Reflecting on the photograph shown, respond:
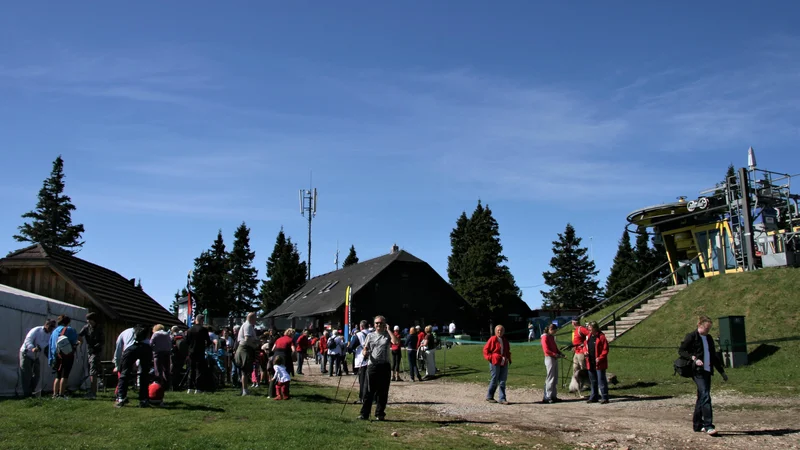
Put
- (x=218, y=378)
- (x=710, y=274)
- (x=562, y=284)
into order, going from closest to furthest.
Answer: (x=218, y=378), (x=710, y=274), (x=562, y=284)

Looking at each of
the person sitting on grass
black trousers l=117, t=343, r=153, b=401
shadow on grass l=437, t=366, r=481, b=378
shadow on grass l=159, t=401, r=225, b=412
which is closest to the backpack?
shadow on grass l=159, t=401, r=225, b=412

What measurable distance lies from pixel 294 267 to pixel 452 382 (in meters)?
54.7

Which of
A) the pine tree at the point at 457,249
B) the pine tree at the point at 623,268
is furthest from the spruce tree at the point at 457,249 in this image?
the pine tree at the point at 623,268

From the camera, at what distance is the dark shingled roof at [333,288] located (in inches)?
1780

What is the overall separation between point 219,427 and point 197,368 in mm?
6264

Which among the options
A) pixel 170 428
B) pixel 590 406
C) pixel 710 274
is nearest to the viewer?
pixel 170 428

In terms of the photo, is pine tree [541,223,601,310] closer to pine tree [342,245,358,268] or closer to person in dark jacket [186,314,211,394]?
pine tree [342,245,358,268]

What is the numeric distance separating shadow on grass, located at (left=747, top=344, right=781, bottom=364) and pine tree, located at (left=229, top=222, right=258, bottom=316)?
60.1 m

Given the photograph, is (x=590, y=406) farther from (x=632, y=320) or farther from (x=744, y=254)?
(x=744, y=254)

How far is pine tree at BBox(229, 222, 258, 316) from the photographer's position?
72.9 meters

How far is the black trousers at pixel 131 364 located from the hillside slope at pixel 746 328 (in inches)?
452

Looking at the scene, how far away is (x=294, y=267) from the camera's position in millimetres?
73250

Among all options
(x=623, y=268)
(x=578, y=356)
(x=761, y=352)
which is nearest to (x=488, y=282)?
(x=623, y=268)

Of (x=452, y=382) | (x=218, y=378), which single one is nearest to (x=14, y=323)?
(x=218, y=378)
